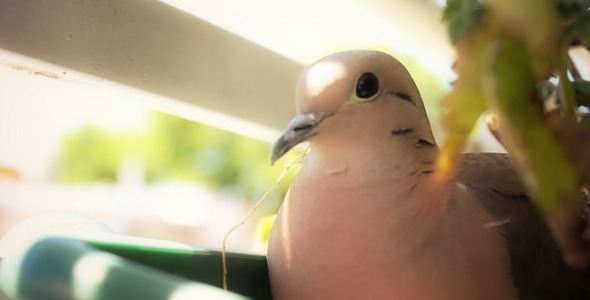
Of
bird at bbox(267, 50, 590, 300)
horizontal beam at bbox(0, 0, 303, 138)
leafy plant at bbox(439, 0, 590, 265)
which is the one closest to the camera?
leafy plant at bbox(439, 0, 590, 265)

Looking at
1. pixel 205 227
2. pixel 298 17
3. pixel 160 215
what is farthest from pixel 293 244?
pixel 160 215

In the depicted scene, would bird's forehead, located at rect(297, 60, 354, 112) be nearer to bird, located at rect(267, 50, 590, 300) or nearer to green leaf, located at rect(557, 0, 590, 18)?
bird, located at rect(267, 50, 590, 300)

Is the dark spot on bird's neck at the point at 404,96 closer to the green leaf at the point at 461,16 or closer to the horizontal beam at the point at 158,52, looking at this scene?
the green leaf at the point at 461,16

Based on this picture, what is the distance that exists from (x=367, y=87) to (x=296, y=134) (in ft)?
0.29

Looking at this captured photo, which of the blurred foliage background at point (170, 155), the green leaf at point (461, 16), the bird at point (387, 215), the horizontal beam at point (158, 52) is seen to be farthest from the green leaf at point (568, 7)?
the blurred foliage background at point (170, 155)

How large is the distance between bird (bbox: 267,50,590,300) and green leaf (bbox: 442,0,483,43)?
0.20 meters

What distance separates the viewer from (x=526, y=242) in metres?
0.53

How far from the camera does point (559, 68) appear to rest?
29 centimetres

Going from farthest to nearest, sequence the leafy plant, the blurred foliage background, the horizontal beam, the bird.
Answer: the blurred foliage background
the horizontal beam
the bird
the leafy plant

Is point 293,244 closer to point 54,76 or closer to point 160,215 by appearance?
point 54,76

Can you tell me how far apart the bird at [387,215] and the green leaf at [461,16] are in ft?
0.65

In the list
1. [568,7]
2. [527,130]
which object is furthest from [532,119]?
[568,7]

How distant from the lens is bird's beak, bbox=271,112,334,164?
0.52 meters

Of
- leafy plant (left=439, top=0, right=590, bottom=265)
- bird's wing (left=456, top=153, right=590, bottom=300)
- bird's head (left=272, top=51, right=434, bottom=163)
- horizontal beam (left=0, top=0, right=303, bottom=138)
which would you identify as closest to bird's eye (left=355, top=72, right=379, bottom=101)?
bird's head (left=272, top=51, right=434, bottom=163)
